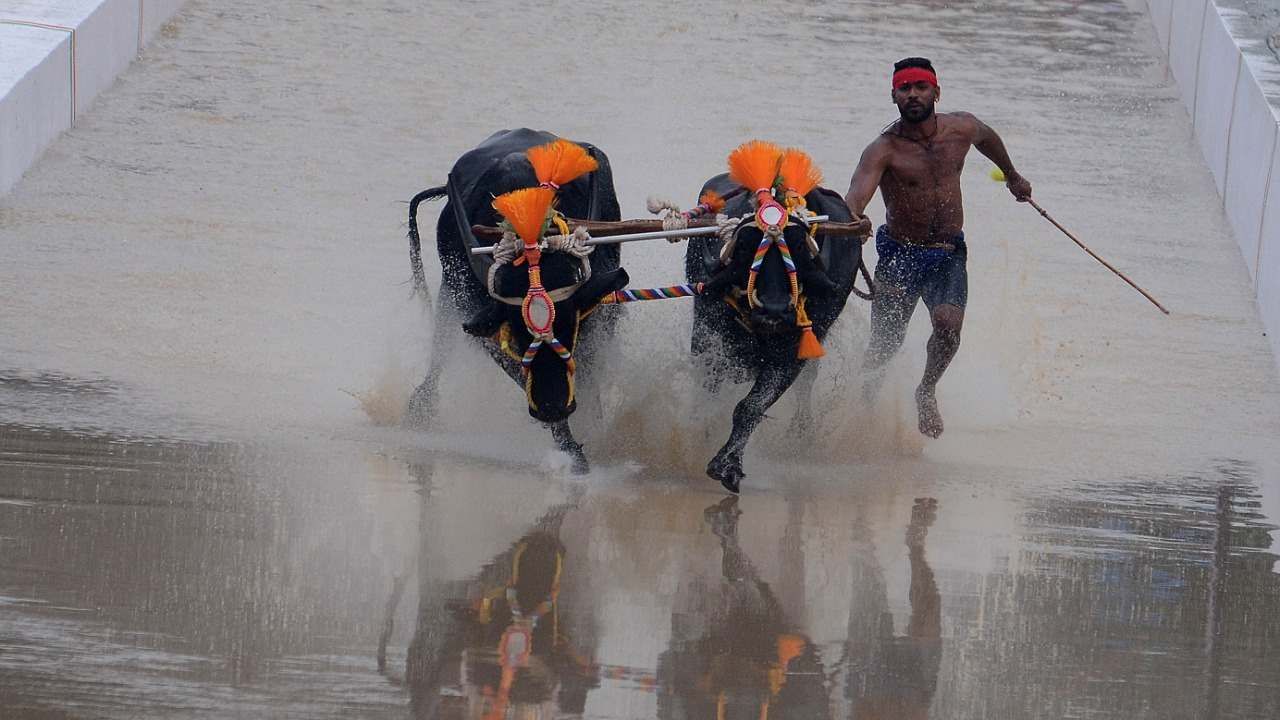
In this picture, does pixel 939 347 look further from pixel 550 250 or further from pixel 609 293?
pixel 550 250

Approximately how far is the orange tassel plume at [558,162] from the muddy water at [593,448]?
33.2 inches

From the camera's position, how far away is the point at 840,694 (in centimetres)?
505

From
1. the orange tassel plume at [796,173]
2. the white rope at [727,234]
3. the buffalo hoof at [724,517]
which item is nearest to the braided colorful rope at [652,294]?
the white rope at [727,234]

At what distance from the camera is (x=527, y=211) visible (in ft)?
Result: 23.5

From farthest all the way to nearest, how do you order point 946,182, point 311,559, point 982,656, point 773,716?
point 946,182
point 311,559
point 982,656
point 773,716

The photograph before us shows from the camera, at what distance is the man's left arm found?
8.44 meters

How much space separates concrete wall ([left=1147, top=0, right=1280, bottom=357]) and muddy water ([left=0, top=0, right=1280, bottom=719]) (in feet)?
0.69

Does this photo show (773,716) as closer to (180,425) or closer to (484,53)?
(180,425)

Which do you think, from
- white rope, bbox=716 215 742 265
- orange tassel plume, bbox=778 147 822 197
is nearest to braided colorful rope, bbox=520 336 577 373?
white rope, bbox=716 215 742 265

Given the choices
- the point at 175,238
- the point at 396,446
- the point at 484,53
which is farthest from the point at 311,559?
the point at 484,53

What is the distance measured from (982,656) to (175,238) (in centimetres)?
678

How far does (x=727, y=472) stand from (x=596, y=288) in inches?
34.0

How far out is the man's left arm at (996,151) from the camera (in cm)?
844

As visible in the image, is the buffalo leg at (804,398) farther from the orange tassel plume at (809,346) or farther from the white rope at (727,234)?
the white rope at (727,234)
